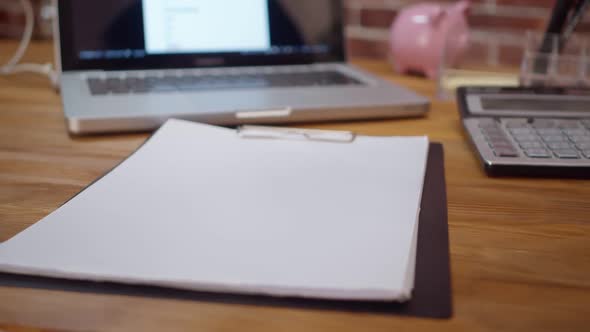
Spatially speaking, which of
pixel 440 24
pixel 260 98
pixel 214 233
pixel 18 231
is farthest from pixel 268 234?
pixel 440 24

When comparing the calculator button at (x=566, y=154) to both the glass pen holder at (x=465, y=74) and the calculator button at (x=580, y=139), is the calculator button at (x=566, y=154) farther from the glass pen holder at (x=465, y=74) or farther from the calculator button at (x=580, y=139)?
the glass pen holder at (x=465, y=74)

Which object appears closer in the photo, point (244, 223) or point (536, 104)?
point (244, 223)

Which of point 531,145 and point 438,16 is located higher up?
point 438,16

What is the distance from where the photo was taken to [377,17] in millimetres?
1209

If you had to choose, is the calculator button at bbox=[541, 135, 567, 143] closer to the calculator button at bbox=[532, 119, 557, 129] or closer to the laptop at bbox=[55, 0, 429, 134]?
the calculator button at bbox=[532, 119, 557, 129]

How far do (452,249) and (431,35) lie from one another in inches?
25.4

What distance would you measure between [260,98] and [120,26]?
0.88 ft

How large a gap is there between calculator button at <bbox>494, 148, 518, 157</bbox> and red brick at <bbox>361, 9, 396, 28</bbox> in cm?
71

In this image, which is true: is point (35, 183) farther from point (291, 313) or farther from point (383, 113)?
point (383, 113)

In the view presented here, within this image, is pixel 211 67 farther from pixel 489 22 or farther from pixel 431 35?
pixel 489 22

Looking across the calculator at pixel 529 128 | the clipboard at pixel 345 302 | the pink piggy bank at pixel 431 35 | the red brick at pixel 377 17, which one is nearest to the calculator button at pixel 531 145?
the calculator at pixel 529 128

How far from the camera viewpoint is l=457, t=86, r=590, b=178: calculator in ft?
1.75

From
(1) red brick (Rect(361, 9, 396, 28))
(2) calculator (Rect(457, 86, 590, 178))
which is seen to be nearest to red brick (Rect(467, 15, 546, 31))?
(1) red brick (Rect(361, 9, 396, 28))

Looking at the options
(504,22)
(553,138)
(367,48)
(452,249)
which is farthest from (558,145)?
(367,48)
